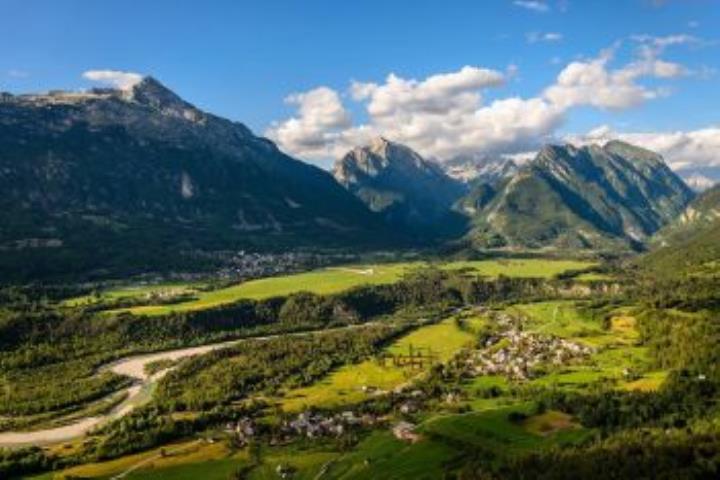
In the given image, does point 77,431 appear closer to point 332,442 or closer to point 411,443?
point 332,442

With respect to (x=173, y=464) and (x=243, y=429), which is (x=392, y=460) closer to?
(x=243, y=429)

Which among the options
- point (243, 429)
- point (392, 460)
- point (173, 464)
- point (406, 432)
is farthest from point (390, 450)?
point (173, 464)

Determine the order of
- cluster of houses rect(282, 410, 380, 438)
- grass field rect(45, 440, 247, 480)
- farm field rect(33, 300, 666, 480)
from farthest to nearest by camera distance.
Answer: cluster of houses rect(282, 410, 380, 438)
grass field rect(45, 440, 247, 480)
farm field rect(33, 300, 666, 480)

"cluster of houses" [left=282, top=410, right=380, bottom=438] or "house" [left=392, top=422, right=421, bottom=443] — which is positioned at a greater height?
"cluster of houses" [left=282, top=410, right=380, bottom=438]

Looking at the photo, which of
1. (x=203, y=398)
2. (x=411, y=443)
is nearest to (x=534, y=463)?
(x=411, y=443)

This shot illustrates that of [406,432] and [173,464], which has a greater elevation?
[173,464]

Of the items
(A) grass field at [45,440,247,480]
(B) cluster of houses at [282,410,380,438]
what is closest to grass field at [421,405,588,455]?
(B) cluster of houses at [282,410,380,438]

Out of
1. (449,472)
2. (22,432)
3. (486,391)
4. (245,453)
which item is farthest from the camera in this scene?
(486,391)

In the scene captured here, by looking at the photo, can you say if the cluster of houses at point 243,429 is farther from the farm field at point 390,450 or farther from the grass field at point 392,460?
the grass field at point 392,460

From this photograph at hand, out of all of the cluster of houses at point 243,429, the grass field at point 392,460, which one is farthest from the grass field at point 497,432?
the cluster of houses at point 243,429

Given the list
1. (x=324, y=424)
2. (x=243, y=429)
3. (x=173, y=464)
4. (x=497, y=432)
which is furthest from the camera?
(x=324, y=424)

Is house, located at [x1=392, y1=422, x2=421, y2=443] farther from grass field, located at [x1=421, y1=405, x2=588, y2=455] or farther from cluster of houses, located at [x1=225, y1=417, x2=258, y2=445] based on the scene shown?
cluster of houses, located at [x1=225, y1=417, x2=258, y2=445]
